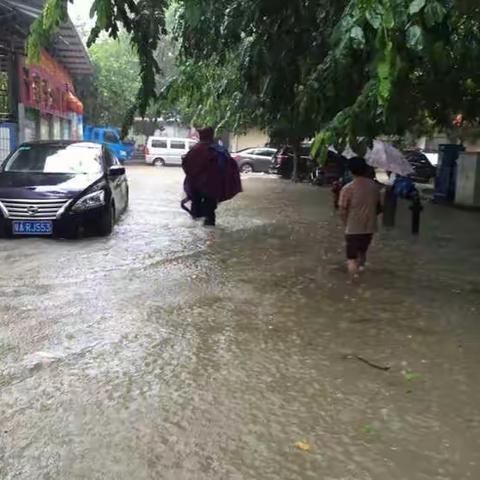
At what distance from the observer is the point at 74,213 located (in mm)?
9328

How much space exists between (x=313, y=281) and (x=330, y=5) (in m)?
2.86

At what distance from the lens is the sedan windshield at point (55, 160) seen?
404 inches

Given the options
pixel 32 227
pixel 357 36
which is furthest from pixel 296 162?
pixel 357 36

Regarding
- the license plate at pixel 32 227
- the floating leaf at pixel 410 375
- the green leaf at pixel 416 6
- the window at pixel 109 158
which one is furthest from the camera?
the window at pixel 109 158

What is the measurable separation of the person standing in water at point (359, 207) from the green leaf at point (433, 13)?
3.47m

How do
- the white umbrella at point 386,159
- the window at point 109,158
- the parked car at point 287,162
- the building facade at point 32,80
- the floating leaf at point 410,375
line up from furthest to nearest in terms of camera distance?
the parked car at point 287,162 < the building facade at point 32,80 < the white umbrella at point 386,159 < the window at point 109,158 < the floating leaf at point 410,375

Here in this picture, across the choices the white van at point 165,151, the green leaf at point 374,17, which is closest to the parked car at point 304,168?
the white van at point 165,151

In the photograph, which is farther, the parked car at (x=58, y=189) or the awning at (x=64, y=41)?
the awning at (x=64, y=41)

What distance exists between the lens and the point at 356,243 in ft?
25.3

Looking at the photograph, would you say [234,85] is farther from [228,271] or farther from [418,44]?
[418,44]

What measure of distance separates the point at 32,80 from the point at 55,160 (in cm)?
1094

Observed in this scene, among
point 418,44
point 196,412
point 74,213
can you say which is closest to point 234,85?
point 74,213

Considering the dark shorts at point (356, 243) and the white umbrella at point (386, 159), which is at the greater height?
the white umbrella at point (386, 159)

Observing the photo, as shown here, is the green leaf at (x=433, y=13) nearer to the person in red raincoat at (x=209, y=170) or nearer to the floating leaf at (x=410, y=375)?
the floating leaf at (x=410, y=375)
